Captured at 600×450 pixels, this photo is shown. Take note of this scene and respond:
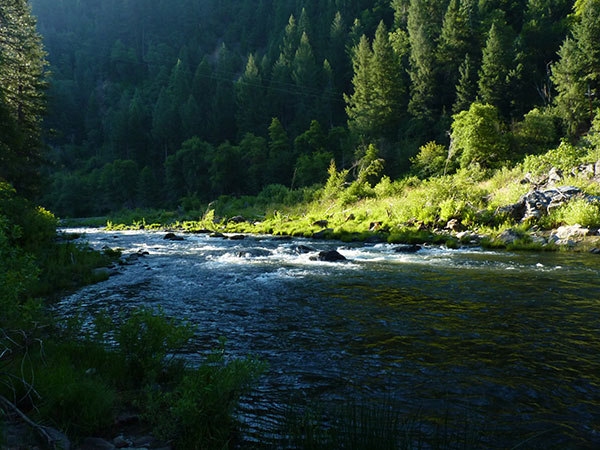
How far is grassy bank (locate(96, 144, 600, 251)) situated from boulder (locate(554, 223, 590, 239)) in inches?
8.1

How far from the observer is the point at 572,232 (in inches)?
690

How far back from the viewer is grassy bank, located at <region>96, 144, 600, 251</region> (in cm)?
1866

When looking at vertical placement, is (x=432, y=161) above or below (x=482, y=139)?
below

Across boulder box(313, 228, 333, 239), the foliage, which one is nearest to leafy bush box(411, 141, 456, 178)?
the foliage

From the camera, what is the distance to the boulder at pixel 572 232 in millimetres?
17234

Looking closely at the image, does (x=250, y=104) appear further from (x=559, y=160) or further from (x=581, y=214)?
(x=581, y=214)

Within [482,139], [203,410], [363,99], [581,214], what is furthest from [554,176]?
[363,99]

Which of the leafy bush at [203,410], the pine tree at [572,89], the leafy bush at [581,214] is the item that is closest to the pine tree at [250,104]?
the pine tree at [572,89]

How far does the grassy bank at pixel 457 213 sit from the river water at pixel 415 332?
4721 mm

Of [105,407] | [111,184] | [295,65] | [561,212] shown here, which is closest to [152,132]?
[111,184]

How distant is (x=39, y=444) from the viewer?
9.86 ft

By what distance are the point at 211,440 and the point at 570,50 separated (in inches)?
2310

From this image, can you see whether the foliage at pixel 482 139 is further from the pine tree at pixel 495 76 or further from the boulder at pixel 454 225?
the boulder at pixel 454 225

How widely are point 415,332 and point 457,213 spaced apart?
18.7 m
